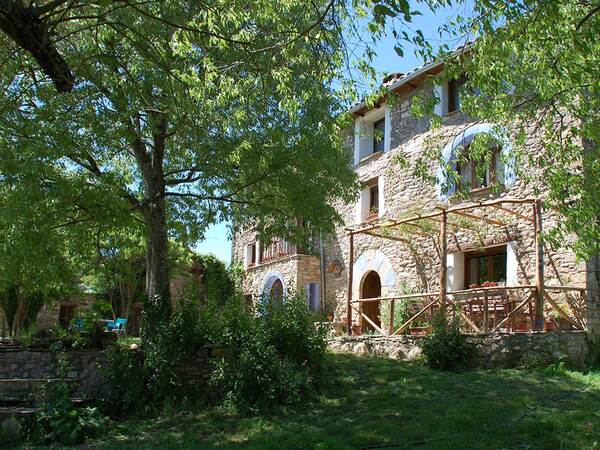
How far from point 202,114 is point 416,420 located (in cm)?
476

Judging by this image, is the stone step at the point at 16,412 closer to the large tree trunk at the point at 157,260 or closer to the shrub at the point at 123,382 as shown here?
the shrub at the point at 123,382

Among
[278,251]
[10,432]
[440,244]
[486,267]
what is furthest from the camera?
[278,251]

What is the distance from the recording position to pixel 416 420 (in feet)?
20.8

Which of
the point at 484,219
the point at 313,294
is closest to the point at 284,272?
the point at 313,294

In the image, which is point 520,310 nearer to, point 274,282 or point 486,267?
point 486,267

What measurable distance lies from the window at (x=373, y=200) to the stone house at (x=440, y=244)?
0.03 metres

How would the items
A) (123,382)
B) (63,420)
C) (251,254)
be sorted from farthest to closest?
(251,254), (123,382), (63,420)

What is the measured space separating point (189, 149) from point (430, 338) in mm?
5096

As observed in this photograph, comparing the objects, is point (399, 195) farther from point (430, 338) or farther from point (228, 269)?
point (228, 269)

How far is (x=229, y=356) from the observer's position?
317 inches

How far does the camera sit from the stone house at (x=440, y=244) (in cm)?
1034

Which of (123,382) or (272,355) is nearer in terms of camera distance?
(272,355)

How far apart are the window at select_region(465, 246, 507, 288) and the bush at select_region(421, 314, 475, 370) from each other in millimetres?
2663

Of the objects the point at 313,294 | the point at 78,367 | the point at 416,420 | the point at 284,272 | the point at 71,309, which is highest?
the point at 284,272
